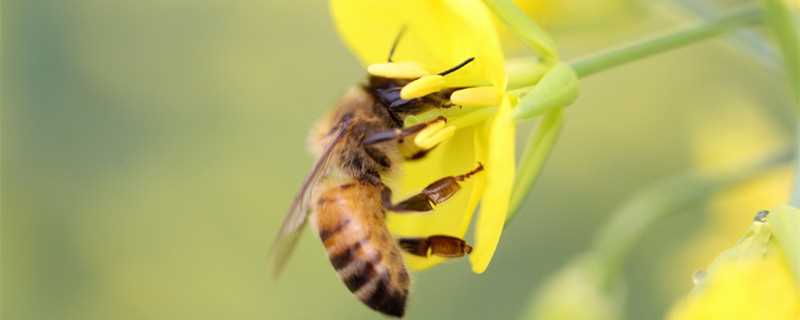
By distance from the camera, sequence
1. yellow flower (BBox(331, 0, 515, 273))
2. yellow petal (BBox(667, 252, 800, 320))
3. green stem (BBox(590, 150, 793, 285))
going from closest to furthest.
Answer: yellow petal (BBox(667, 252, 800, 320)) → yellow flower (BBox(331, 0, 515, 273)) → green stem (BBox(590, 150, 793, 285))

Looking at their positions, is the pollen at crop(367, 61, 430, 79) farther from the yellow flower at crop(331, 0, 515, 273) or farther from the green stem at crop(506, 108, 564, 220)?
the green stem at crop(506, 108, 564, 220)

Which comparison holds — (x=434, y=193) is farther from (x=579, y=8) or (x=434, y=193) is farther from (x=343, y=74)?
(x=343, y=74)

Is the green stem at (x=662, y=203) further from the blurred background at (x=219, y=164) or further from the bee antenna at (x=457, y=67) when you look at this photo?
the blurred background at (x=219, y=164)

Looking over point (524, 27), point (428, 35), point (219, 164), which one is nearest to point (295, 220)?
point (428, 35)

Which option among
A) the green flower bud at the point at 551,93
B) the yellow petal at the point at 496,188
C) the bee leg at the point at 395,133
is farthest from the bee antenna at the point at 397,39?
the yellow petal at the point at 496,188

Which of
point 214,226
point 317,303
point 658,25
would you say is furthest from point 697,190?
point 214,226

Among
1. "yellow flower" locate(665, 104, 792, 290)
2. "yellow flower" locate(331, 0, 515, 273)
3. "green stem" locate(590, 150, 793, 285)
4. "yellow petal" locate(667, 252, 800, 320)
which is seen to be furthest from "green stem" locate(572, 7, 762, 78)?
"yellow flower" locate(665, 104, 792, 290)
